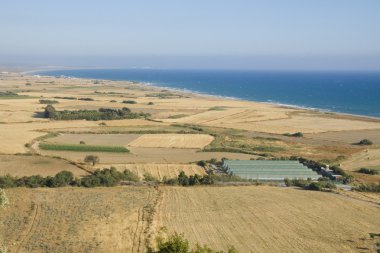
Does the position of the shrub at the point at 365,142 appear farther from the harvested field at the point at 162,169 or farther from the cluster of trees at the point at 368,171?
the harvested field at the point at 162,169

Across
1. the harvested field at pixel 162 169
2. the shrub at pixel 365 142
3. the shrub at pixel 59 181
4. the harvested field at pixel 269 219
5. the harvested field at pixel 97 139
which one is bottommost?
the harvested field at pixel 97 139

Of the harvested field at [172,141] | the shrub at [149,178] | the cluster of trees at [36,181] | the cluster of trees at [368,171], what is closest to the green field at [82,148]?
the harvested field at [172,141]

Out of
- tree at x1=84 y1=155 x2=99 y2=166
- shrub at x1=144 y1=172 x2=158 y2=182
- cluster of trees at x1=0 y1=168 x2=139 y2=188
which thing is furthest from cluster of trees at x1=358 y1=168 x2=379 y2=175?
tree at x1=84 y1=155 x2=99 y2=166

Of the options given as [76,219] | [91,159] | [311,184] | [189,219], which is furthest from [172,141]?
[76,219]

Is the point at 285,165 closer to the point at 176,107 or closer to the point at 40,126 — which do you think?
the point at 40,126

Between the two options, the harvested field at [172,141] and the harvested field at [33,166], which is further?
the harvested field at [172,141]

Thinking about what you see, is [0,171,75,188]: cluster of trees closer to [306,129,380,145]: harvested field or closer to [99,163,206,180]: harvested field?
[99,163,206,180]: harvested field

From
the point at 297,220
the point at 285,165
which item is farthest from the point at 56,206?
the point at 285,165
